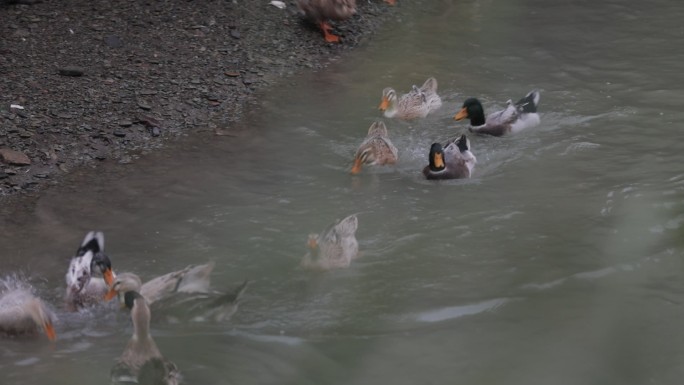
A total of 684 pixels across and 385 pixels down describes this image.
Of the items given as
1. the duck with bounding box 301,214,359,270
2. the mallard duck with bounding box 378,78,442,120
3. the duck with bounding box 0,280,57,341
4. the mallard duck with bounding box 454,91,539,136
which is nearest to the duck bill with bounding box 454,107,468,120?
the mallard duck with bounding box 454,91,539,136

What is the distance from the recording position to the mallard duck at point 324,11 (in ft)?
39.1

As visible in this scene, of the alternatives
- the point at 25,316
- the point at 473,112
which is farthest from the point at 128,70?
the point at 25,316

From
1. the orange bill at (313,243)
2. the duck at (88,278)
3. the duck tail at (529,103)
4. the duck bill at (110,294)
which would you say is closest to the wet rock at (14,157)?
the duck at (88,278)

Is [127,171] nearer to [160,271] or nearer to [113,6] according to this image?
[160,271]

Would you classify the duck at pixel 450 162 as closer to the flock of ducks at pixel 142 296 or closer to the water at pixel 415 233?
the water at pixel 415 233

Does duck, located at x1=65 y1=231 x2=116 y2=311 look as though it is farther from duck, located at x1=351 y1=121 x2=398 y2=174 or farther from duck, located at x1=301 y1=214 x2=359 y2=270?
duck, located at x1=351 y1=121 x2=398 y2=174

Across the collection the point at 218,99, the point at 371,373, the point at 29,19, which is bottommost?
the point at 371,373

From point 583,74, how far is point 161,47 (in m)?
4.61

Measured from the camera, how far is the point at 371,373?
223 inches

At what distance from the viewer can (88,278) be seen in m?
6.73

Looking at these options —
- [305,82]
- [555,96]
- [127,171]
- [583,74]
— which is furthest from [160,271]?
[583,74]

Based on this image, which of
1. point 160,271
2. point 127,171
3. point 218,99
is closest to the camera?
point 160,271

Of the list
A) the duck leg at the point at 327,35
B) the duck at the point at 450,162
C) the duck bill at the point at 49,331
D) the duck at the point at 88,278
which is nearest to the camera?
the duck bill at the point at 49,331

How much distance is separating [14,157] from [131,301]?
306cm
